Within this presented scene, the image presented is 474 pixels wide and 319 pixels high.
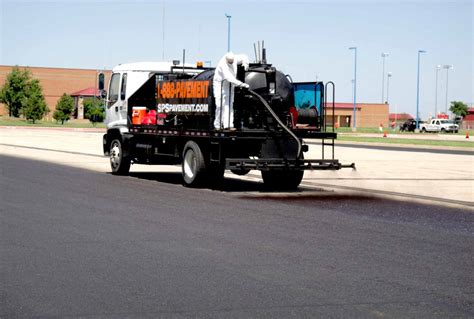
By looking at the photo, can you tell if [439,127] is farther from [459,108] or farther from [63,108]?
[459,108]

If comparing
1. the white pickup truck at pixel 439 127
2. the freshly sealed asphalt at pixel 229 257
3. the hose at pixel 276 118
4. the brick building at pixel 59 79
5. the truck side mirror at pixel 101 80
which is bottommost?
the white pickup truck at pixel 439 127

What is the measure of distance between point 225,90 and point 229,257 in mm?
9753

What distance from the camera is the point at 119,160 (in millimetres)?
23484

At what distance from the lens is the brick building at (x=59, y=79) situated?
5945 inches

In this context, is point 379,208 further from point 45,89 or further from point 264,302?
Result: point 45,89

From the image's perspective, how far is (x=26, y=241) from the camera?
11.1 meters

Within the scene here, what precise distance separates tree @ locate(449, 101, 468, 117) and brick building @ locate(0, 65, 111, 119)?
75316mm

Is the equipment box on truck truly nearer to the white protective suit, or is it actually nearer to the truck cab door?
the white protective suit

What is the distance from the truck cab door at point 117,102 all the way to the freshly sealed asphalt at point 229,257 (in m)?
6.83

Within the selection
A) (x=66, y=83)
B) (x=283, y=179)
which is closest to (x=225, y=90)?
(x=283, y=179)

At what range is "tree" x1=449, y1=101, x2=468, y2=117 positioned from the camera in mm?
182488

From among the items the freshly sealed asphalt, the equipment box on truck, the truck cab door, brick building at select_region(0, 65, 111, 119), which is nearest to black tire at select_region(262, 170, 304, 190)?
the equipment box on truck

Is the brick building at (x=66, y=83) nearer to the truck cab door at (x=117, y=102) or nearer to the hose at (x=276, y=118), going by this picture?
the truck cab door at (x=117, y=102)

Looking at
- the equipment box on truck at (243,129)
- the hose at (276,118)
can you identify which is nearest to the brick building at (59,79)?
the equipment box on truck at (243,129)
